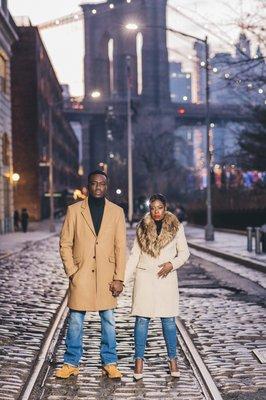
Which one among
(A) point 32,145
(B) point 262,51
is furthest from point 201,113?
(B) point 262,51

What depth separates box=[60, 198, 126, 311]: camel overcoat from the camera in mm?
6844

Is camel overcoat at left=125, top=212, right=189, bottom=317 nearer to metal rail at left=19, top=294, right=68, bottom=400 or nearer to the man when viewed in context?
the man

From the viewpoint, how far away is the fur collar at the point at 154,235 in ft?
22.7

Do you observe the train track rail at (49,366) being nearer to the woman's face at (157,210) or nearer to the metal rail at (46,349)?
the metal rail at (46,349)

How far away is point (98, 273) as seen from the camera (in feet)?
22.5

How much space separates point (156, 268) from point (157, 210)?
52 cm

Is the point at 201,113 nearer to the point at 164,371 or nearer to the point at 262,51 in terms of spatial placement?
the point at 262,51

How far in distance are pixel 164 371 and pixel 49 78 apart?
274ft

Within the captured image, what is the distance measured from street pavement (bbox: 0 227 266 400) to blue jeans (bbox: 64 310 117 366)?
20 centimetres

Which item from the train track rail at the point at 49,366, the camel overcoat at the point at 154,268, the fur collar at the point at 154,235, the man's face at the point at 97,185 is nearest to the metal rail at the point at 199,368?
Result: the train track rail at the point at 49,366

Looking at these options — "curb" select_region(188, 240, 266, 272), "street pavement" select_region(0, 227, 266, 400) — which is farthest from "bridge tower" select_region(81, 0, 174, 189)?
"street pavement" select_region(0, 227, 266, 400)

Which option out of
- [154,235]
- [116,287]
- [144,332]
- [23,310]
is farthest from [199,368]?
[23,310]

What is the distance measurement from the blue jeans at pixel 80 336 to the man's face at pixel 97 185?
1.08 metres

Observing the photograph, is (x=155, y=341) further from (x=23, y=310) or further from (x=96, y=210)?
(x=23, y=310)
